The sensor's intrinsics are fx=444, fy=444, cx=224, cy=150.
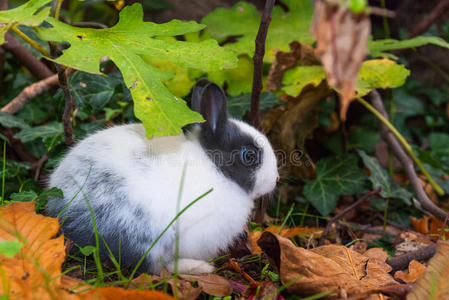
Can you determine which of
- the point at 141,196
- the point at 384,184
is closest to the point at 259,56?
the point at 141,196

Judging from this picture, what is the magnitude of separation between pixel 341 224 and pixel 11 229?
6.95 ft

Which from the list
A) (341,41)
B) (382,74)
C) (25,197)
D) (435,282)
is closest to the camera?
(341,41)

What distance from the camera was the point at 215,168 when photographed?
2396 millimetres

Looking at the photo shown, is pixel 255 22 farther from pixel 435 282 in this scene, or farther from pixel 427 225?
pixel 435 282

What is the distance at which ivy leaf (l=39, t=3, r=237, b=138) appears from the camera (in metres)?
1.95

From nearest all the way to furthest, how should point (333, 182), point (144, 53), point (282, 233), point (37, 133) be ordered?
point (144, 53), point (282, 233), point (37, 133), point (333, 182)

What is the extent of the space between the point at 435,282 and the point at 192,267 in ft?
3.57

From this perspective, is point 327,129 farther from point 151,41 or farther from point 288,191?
point 151,41

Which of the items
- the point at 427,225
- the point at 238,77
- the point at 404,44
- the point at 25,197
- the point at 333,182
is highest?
the point at 404,44

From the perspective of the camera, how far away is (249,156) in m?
2.52

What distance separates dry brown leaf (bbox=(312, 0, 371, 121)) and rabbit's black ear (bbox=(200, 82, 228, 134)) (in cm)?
135

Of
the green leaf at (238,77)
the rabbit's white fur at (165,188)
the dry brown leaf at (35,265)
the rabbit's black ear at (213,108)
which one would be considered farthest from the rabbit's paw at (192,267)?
the green leaf at (238,77)

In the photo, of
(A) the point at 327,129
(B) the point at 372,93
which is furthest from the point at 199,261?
(A) the point at 327,129

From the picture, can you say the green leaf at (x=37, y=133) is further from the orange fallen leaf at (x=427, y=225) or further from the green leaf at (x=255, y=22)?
the orange fallen leaf at (x=427, y=225)
